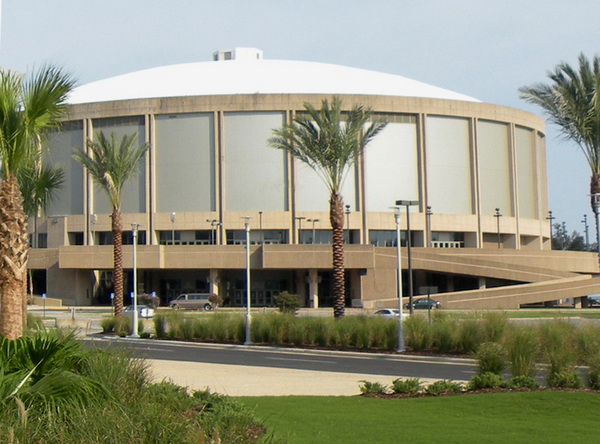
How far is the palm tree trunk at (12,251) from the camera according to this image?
54.5 ft

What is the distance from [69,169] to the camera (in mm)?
89250

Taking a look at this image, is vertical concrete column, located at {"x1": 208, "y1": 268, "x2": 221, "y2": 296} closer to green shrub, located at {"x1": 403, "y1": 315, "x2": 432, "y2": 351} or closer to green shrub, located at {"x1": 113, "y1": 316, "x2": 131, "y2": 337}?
green shrub, located at {"x1": 113, "y1": 316, "x2": 131, "y2": 337}

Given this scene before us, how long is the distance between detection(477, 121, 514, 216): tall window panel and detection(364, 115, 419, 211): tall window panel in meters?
7.47

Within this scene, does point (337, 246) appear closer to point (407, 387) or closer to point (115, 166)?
point (115, 166)

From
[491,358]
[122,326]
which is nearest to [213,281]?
[122,326]

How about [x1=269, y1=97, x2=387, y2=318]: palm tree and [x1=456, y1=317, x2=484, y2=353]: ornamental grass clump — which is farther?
[x1=269, y1=97, x2=387, y2=318]: palm tree

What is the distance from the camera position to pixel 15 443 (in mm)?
7035

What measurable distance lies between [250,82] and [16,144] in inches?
3004

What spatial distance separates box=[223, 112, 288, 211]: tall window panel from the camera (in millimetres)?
84500

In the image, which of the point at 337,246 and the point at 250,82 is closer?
the point at 337,246

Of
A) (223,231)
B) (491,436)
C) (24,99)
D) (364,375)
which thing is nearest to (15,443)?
(491,436)

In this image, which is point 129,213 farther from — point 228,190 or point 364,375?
point 364,375

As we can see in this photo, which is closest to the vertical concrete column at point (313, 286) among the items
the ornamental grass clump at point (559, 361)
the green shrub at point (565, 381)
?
the ornamental grass clump at point (559, 361)

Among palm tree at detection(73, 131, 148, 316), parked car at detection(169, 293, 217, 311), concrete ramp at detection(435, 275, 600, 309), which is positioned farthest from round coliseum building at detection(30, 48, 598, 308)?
palm tree at detection(73, 131, 148, 316)
